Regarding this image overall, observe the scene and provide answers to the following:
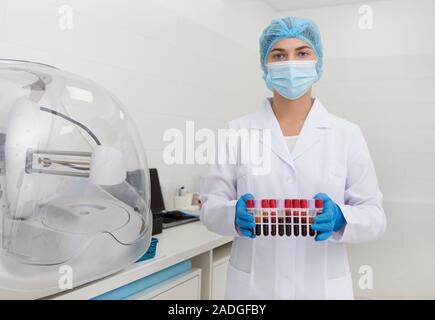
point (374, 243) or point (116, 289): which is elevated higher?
point (116, 289)

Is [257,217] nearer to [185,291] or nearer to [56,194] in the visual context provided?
[56,194]

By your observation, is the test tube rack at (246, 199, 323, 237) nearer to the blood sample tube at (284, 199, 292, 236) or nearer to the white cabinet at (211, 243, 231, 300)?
the blood sample tube at (284, 199, 292, 236)

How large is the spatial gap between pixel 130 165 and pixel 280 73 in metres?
0.53

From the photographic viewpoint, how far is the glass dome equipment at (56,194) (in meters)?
0.40

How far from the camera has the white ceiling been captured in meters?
2.18

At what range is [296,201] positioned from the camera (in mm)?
753

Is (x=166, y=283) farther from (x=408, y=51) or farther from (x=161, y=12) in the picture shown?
(x=408, y=51)

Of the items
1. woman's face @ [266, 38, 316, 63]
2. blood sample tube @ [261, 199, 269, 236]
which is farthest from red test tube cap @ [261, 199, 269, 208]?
woman's face @ [266, 38, 316, 63]

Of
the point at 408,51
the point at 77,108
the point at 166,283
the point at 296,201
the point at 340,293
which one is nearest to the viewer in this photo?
the point at 77,108

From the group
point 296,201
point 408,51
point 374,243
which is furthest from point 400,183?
point 296,201

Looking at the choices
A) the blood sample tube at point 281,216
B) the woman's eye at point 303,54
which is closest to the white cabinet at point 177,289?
the blood sample tube at point 281,216

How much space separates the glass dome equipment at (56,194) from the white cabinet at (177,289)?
770 mm

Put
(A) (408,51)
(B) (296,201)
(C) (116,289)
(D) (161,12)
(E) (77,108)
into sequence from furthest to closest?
(A) (408,51) → (D) (161,12) → (C) (116,289) → (B) (296,201) → (E) (77,108)

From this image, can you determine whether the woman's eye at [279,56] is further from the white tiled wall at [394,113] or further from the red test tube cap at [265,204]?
the white tiled wall at [394,113]
